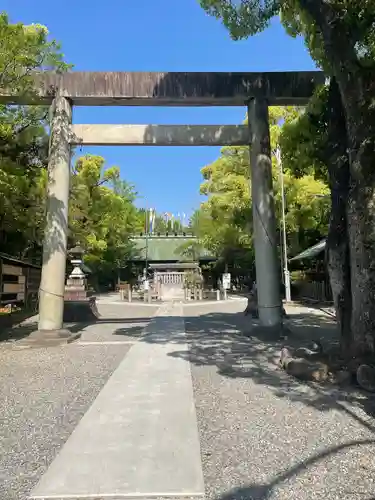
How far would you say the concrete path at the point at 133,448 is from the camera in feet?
10.6

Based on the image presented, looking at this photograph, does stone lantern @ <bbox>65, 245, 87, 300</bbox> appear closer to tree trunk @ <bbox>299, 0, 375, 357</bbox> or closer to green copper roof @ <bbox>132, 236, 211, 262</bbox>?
tree trunk @ <bbox>299, 0, 375, 357</bbox>

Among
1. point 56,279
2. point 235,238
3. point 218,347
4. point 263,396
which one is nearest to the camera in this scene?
point 263,396

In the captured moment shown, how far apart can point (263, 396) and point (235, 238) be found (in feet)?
86.6

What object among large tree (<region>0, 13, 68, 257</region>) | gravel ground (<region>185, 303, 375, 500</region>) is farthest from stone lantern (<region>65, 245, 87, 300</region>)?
gravel ground (<region>185, 303, 375, 500</region>)

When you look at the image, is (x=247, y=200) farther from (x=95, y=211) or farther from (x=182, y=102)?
(x=182, y=102)

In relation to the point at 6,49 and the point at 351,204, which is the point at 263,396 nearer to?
the point at 351,204

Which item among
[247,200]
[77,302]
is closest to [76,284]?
[77,302]

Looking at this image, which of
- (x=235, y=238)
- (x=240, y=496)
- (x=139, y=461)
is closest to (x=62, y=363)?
(x=139, y=461)

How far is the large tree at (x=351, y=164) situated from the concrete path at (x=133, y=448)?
2775mm

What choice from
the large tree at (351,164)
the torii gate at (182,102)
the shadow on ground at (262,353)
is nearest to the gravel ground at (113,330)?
the shadow on ground at (262,353)

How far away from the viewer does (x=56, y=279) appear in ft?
36.7

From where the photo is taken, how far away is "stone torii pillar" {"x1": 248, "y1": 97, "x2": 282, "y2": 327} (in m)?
11.3

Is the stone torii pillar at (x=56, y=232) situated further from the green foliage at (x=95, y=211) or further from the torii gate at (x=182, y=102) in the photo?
the green foliage at (x=95, y=211)

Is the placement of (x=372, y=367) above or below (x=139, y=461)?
above
